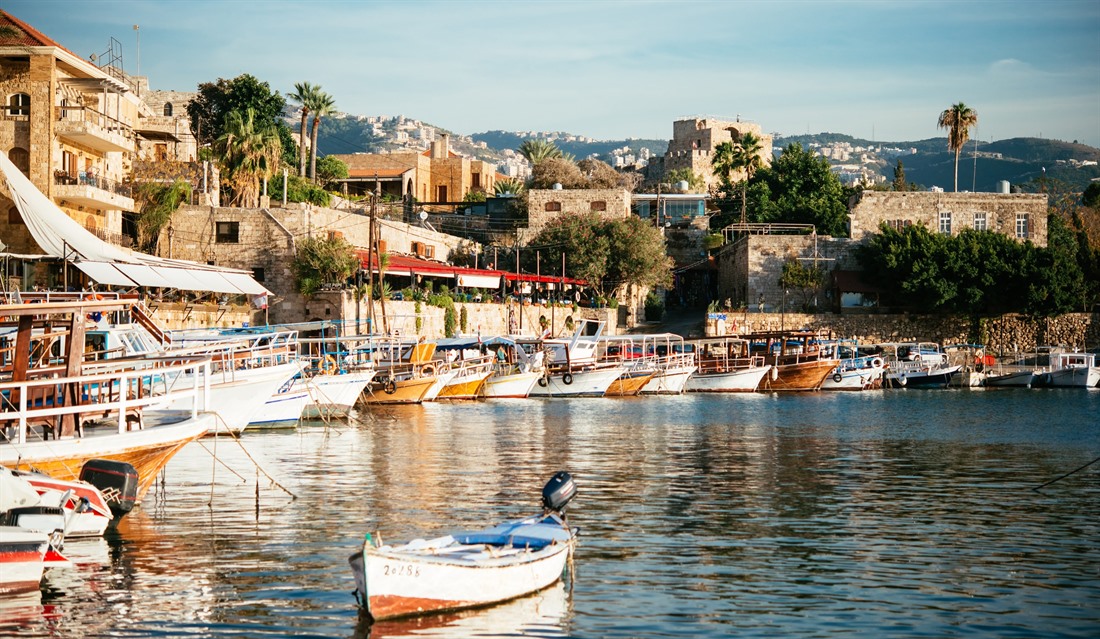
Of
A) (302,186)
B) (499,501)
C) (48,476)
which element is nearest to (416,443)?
(499,501)

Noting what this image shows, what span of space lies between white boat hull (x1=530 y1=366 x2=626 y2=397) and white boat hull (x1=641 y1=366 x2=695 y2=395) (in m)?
2.93

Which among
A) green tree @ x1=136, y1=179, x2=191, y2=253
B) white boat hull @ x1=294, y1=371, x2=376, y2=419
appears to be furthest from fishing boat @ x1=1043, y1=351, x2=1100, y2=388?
green tree @ x1=136, y1=179, x2=191, y2=253

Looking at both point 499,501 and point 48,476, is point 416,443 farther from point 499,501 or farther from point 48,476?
point 48,476

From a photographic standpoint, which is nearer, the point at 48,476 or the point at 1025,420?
the point at 48,476

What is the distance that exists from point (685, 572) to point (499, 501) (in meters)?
6.29

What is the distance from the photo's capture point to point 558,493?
17281 millimetres

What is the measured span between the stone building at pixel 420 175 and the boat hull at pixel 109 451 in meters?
76.6

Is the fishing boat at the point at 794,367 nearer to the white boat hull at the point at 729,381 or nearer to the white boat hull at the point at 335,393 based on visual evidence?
the white boat hull at the point at 729,381

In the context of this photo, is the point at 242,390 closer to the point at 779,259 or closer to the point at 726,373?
the point at 726,373

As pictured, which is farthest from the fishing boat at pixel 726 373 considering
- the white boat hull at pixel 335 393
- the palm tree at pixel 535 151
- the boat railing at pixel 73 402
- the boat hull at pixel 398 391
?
the palm tree at pixel 535 151

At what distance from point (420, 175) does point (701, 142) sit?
44523 millimetres

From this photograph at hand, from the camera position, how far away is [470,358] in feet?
178

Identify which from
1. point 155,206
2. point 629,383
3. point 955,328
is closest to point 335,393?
point 629,383

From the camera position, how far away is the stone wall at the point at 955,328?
3034 inches
